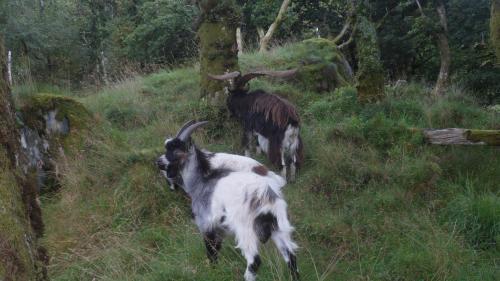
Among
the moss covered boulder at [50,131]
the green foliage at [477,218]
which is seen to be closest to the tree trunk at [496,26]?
the green foliage at [477,218]

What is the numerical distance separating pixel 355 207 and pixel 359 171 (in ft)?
2.38

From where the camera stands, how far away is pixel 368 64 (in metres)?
7.91

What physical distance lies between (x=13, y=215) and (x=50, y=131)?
216 inches

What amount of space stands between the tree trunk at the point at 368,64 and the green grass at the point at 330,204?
0.85ft

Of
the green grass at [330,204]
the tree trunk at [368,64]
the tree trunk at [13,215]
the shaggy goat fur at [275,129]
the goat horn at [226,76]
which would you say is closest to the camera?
the tree trunk at [13,215]

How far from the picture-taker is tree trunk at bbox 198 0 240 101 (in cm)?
824

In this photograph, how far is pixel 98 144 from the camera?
23.7 ft

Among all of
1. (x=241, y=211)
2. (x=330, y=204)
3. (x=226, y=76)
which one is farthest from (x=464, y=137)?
(x=241, y=211)

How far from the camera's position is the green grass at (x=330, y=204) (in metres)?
4.61

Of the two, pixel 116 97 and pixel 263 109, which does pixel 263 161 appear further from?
pixel 116 97

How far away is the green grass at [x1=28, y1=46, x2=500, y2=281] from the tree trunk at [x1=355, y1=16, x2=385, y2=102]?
259 millimetres

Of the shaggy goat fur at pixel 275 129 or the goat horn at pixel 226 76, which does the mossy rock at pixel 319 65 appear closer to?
the goat horn at pixel 226 76

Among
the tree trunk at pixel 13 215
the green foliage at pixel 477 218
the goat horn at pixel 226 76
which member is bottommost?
the green foliage at pixel 477 218

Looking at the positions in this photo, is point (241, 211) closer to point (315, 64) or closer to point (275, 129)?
point (275, 129)
